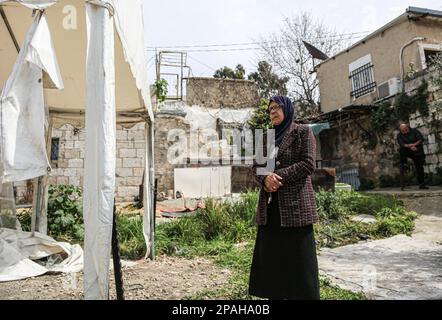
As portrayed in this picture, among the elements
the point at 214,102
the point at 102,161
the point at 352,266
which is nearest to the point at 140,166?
the point at 214,102

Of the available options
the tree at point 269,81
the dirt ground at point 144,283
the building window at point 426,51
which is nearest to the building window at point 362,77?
the building window at point 426,51

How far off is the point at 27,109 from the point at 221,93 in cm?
1360

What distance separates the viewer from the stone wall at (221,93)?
49.2 ft

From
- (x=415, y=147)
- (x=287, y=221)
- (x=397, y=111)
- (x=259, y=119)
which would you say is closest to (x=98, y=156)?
(x=287, y=221)

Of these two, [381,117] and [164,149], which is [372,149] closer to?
[381,117]

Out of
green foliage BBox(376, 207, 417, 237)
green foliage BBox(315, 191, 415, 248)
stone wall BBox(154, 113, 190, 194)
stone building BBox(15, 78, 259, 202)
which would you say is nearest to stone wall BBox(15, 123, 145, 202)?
stone building BBox(15, 78, 259, 202)

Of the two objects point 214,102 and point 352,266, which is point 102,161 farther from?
point 214,102

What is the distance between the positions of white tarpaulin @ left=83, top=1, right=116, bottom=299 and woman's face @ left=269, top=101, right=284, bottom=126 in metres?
1.19

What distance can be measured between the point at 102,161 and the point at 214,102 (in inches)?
533

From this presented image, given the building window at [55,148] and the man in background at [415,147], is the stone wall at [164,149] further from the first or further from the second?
the man in background at [415,147]

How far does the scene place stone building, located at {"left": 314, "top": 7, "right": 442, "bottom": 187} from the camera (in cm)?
980

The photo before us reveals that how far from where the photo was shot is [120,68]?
3.73 meters

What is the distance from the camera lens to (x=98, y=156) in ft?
6.34
